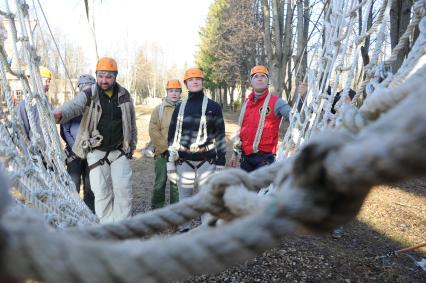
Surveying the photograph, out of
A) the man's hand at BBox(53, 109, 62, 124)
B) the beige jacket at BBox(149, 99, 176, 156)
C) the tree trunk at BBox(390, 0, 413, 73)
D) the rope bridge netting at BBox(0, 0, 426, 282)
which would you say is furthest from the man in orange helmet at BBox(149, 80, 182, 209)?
the tree trunk at BBox(390, 0, 413, 73)

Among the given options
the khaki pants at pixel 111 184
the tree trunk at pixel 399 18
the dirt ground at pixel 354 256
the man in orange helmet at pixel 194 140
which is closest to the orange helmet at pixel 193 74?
the man in orange helmet at pixel 194 140

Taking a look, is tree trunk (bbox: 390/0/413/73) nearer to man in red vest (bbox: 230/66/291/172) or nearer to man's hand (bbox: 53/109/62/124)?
man in red vest (bbox: 230/66/291/172)

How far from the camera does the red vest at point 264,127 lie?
2990 millimetres

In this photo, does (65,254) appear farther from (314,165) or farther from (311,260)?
(311,260)

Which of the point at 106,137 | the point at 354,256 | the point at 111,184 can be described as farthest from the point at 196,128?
the point at 354,256

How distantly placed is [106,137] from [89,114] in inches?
8.0

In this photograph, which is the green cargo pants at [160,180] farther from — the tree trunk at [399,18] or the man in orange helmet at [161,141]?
the tree trunk at [399,18]

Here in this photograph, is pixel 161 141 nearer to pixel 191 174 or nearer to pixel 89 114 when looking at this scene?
pixel 191 174

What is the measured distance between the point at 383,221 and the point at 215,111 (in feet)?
6.78

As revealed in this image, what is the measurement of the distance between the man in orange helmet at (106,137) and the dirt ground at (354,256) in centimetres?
91

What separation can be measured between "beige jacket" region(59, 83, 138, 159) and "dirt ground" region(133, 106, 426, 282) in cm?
119

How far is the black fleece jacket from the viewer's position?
9.55 ft

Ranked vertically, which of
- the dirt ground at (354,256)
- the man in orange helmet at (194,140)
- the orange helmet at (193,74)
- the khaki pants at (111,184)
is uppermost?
the orange helmet at (193,74)

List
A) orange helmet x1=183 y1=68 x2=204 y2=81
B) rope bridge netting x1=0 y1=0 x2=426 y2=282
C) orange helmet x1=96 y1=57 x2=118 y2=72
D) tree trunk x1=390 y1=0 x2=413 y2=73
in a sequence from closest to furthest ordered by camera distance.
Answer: rope bridge netting x1=0 y1=0 x2=426 y2=282
orange helmet x1=96 y1=57 x2=118 y2=72
orange helmet x1=183 y1=68 x2=204 y2=81
tree trunk x1=390 y1=0 x2=413 y2=73
